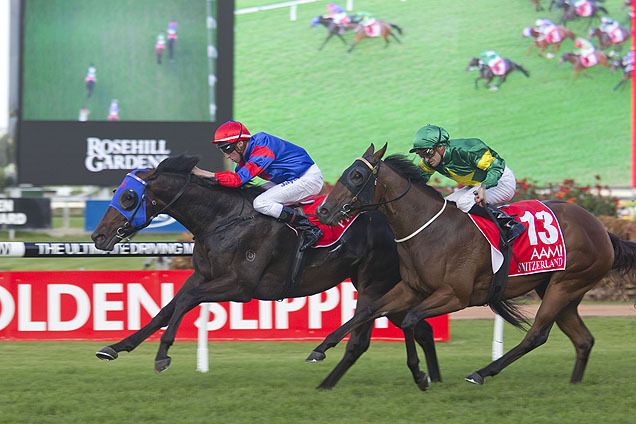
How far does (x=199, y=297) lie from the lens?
547 centimetres

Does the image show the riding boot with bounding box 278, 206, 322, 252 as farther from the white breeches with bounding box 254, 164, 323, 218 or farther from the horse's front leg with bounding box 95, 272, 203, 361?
the horse's front leg with bounding box 95, 272, 203, 361

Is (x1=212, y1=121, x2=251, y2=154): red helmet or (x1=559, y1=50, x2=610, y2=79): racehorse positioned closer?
(x1=212, y1=121, x2=251, y2=154): red helmet

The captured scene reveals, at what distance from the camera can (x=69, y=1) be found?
12516 millimetres

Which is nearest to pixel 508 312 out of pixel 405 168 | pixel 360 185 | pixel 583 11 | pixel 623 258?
pixel 623 258

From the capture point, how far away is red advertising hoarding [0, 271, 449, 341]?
7758 mm

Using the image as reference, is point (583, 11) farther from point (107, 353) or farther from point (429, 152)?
point (107, 353)

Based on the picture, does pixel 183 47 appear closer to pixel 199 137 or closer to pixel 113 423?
pixel 199 137

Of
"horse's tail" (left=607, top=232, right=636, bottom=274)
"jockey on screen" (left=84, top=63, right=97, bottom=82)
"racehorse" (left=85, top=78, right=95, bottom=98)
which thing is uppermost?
"jockey on screen" (left=84, top=63, right=97, bottom=82)

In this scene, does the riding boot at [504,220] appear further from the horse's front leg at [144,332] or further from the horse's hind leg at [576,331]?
the horse's front leg at [144,332]

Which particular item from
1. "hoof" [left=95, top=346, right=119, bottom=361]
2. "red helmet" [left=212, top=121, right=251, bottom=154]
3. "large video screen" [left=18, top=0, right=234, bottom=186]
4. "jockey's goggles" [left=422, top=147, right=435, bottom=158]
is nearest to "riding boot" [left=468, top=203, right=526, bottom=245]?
"jockey's goggles" [left=422, top=147, right=435, bottom=158]

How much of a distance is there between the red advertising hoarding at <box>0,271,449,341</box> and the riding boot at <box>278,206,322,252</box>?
7.55 feet

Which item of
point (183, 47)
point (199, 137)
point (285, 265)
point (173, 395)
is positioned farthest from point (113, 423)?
point (183, 47)

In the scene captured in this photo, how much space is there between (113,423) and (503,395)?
2.24 m

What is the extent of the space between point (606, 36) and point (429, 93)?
14.0 feet
